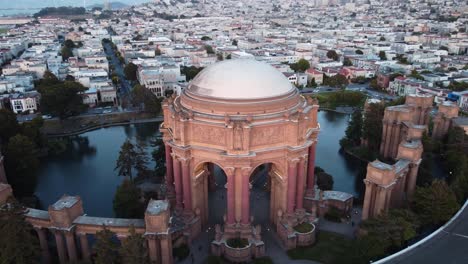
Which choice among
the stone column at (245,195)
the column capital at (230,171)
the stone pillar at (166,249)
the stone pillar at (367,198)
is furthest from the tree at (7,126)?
the stone pillar at (367,198)

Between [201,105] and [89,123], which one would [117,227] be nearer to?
[201,105]

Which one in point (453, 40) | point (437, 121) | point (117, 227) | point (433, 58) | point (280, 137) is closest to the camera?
point (117, 227)

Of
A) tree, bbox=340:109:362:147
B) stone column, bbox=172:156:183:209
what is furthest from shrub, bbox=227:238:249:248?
tree, bbox=340:109:362:147

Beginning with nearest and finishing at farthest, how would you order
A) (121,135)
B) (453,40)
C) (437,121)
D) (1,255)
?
1. (1,255)
2. (437,121)
3. (121,135)
4. (453,40)

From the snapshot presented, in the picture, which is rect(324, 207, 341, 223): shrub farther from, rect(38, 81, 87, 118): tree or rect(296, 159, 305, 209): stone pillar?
rect(38, 81, 87, 118): tree

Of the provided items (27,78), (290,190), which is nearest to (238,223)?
(290,190)

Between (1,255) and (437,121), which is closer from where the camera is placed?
(1,255)
